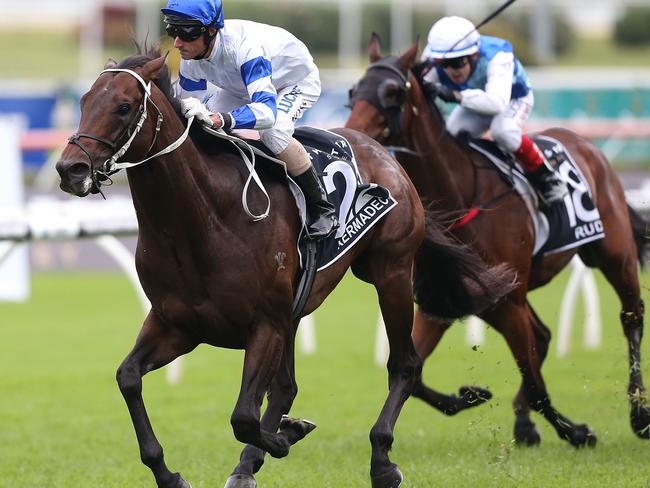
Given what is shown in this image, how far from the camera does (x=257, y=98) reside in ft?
15.6

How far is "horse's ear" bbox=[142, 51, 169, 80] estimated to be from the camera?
14.7 ft

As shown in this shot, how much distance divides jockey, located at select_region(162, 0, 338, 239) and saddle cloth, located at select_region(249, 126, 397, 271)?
11 cm

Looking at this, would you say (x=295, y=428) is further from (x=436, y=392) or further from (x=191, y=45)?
(x=191, y=45)

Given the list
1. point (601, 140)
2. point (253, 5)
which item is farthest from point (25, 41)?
point (601, 140)

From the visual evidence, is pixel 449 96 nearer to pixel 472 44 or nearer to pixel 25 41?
pixel 472 44

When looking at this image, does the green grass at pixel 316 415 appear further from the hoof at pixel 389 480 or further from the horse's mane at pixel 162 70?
the horse's mane at pixel 162 70

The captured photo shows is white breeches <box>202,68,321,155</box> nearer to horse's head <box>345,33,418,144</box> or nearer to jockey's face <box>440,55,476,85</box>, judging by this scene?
horse's head <box>345,33,418,144</box>

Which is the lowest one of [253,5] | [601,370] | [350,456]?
[253,5]

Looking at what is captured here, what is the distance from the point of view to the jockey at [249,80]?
184 inches

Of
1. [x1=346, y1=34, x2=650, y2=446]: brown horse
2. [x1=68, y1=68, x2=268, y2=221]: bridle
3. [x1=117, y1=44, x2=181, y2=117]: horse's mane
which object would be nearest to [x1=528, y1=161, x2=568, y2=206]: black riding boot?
[x1=346, y1=34, x2=650, y2=446]: brown horse

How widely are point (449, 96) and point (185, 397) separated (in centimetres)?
321

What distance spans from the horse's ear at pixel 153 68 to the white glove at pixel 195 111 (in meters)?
0.19

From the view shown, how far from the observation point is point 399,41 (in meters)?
26.6

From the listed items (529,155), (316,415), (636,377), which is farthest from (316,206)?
(316,415)
